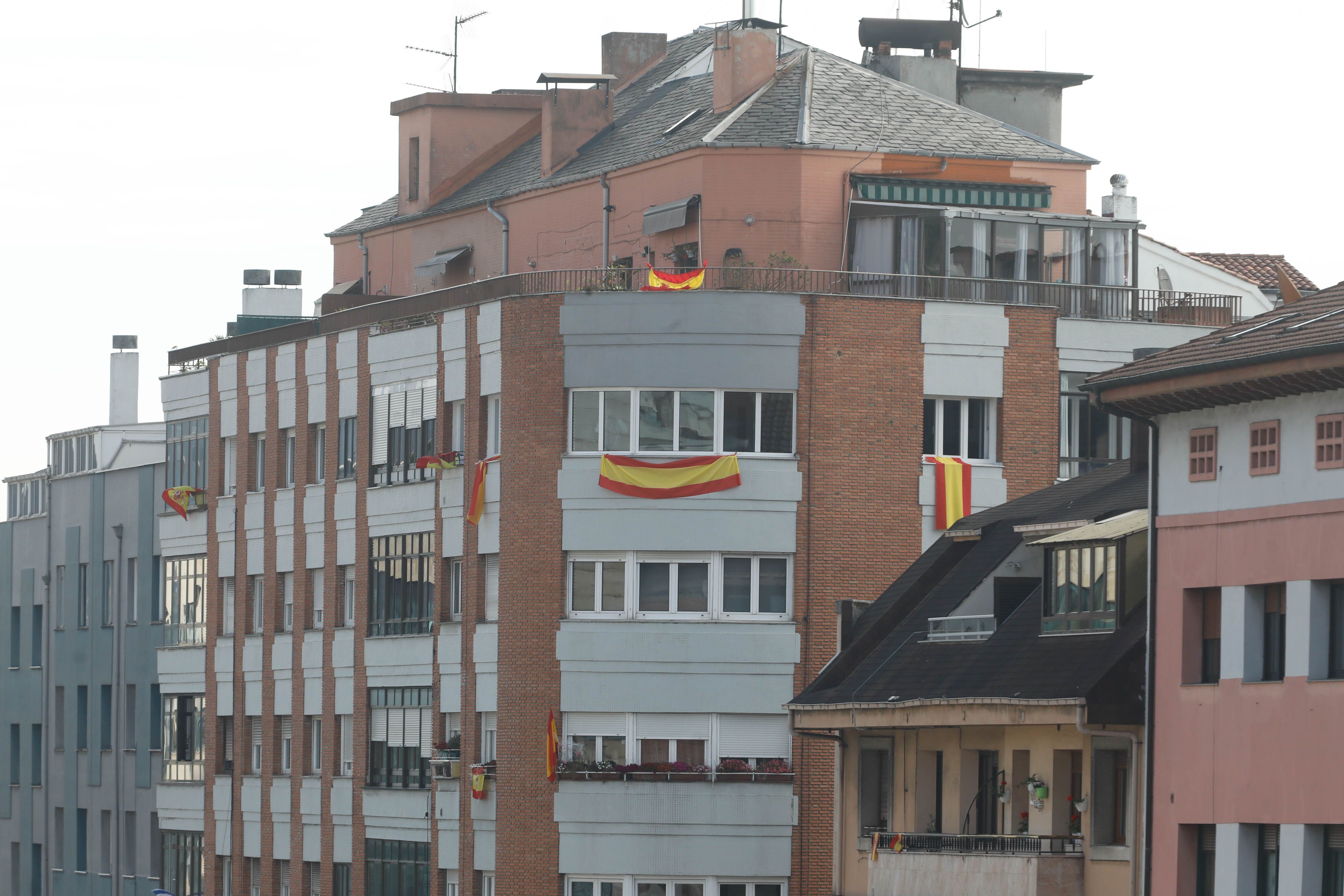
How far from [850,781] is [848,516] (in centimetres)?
945

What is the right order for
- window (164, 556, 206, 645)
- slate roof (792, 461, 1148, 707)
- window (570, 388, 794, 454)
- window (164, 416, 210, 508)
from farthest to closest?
1. window (164, 556, 206, 645)
2. window (164, 416, 210, 508)
3. window (570, 388, 794, 454)
4. slate roof (792, 461, 1148, 707)

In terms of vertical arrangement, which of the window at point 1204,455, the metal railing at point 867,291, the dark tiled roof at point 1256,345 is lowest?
the window at point 1204,455

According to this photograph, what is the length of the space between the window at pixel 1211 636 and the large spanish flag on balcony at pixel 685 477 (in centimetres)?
2086

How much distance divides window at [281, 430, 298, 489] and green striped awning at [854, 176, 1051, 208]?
19.0m

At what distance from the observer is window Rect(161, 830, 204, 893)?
271 ft

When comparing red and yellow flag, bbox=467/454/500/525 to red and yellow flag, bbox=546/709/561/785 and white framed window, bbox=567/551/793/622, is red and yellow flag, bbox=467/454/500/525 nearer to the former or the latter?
white framed window, bbox=567/551/793/622

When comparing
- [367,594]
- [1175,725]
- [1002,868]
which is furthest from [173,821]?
[1175,725]

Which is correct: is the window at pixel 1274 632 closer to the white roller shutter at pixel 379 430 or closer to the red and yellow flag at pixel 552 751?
the red and yellow flag at pixel 552 751

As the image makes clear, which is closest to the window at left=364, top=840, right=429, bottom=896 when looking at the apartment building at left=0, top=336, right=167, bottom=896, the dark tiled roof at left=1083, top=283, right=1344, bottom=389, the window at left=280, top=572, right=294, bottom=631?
the window at left=280, top=572, right=294, bottom=631

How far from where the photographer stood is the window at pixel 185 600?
272ft

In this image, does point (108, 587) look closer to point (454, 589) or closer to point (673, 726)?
point (454, 589)

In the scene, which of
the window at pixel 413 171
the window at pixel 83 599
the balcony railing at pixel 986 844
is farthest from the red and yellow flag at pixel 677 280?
the window at pixel 83 599

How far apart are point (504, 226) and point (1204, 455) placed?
3617cm

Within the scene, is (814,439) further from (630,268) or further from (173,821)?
(173,821)
